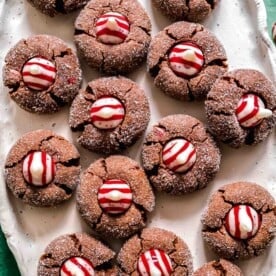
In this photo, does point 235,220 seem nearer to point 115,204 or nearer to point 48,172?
point 115,204

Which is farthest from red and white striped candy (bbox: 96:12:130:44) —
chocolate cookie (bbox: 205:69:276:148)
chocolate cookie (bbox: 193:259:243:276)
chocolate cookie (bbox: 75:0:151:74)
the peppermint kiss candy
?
chocolate cookie (bbox: 193:259:243:276)

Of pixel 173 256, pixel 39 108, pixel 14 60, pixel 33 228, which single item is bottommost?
pixel 173 256

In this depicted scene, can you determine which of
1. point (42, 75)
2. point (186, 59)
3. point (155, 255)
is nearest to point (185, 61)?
point (186, 59)

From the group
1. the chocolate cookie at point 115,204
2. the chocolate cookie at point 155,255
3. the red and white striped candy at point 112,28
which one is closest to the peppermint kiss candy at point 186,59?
the red and white striped candy at point 112,28

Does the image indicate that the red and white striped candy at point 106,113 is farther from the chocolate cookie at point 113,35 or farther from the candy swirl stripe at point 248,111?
the candy swirl stripe at point 248,111

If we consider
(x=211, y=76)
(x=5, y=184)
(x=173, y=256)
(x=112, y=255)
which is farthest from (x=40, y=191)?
(x=211, y=76)

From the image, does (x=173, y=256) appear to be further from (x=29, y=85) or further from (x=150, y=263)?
(x=29, y=85)
